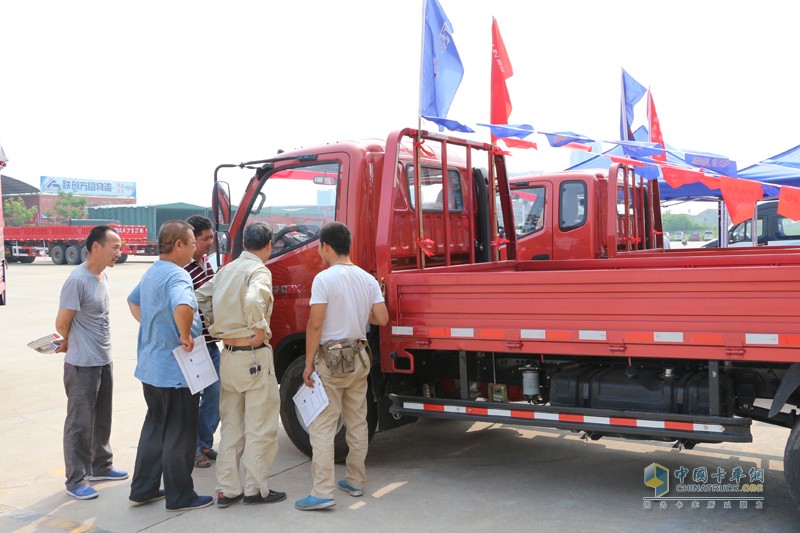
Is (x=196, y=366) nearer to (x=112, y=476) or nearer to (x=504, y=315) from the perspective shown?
(x=112, y=476)

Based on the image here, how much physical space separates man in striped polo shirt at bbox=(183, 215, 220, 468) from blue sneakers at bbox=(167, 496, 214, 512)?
0.83 meters

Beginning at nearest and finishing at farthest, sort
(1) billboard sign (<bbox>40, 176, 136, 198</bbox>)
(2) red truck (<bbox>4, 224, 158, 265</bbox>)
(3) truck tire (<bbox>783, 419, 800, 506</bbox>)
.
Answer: (3) truck tire (<bbox>783, 419, 800, 506</bbox>)
(2) red truck (<bbox>4, 224, 158, 265</bbox>)
(1) billboard sign (<bbox>40, 176, 136, 198</bbox>)

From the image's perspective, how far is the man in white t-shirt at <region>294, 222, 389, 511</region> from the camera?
14.4 ft

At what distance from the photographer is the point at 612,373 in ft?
14.6

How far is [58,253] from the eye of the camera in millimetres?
33812

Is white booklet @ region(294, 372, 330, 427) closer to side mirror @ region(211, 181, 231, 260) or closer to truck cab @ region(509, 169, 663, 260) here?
side mirror @ region(211, 181, 231, 260)

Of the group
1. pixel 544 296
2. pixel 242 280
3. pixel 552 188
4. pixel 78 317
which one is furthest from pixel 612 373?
pixel 552 188

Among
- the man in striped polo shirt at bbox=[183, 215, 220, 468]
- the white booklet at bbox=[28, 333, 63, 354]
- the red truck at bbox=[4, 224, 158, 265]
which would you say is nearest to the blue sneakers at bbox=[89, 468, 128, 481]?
the man in striped polo shirt at bbox=[183, 215, 220, 468]

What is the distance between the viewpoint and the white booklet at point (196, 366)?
4.37m

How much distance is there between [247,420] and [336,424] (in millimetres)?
546

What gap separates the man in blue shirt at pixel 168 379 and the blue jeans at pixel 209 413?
0.83 meters

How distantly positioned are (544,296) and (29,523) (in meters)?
3.29

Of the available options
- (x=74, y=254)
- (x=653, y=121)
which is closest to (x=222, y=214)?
(x=653, y=121)

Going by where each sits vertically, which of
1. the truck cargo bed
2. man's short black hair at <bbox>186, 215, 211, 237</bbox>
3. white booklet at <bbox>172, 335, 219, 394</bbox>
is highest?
man's short black hair at <bbox>186, 215, 211, 237</bbox>
